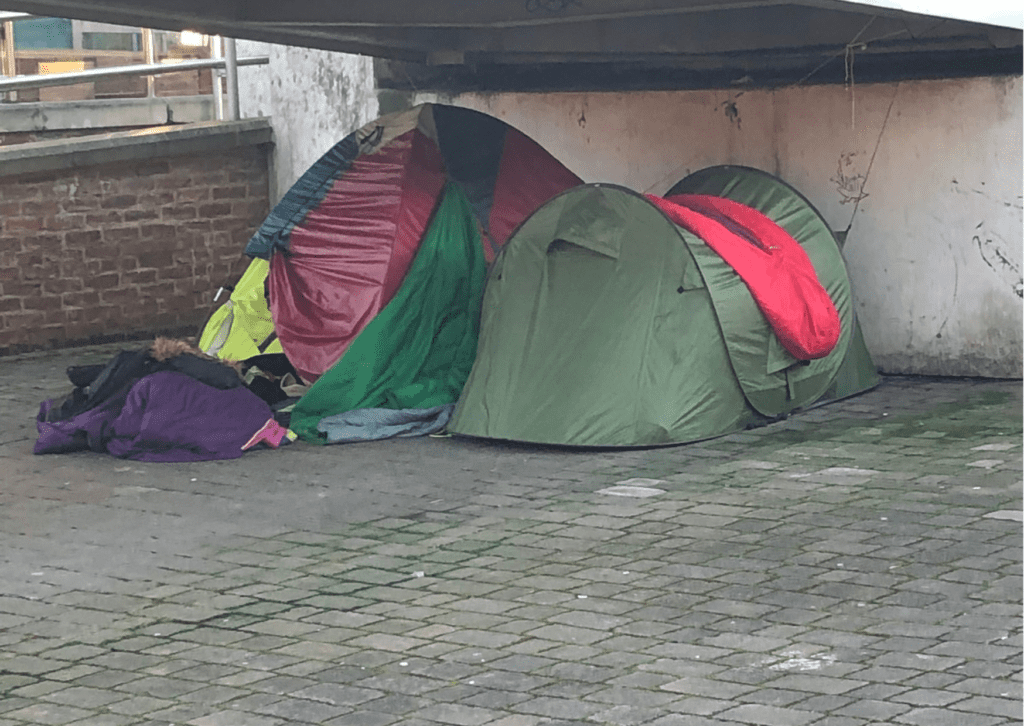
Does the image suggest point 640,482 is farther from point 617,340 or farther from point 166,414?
point 166,414

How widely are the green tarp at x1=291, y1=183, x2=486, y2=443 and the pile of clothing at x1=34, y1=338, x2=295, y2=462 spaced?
418 millimetres

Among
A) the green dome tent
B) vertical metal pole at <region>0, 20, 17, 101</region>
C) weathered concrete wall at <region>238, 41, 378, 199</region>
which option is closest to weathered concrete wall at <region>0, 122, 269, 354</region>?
weathered concrete wall at <region>238, 41, 378, 199</region>

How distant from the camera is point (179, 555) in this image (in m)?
7.39

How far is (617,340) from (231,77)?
6099mm

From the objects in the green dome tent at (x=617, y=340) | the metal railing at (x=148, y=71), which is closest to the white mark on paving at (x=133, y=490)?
the green dome tent at (x=617, y=340)

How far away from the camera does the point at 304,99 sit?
46.3 ft

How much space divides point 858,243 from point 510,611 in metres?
5.33

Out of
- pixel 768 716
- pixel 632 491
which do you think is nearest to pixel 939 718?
pixel 768 716

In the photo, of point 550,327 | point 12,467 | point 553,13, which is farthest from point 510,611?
point 553,13

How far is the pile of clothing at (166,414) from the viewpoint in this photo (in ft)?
30.4

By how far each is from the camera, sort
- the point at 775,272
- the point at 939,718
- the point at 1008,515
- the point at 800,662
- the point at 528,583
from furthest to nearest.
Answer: the point at 775,272, the point at 1008,515, the point at 528,583, the point at 800,662, the point at 939,718

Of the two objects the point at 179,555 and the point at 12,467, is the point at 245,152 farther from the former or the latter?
the point at 179,555

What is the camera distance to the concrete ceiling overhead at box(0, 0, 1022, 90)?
33.6ft

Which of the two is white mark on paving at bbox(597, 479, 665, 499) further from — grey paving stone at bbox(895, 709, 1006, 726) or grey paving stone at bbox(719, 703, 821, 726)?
grey paving stone at bbox(895, 709, 1006, 726)
